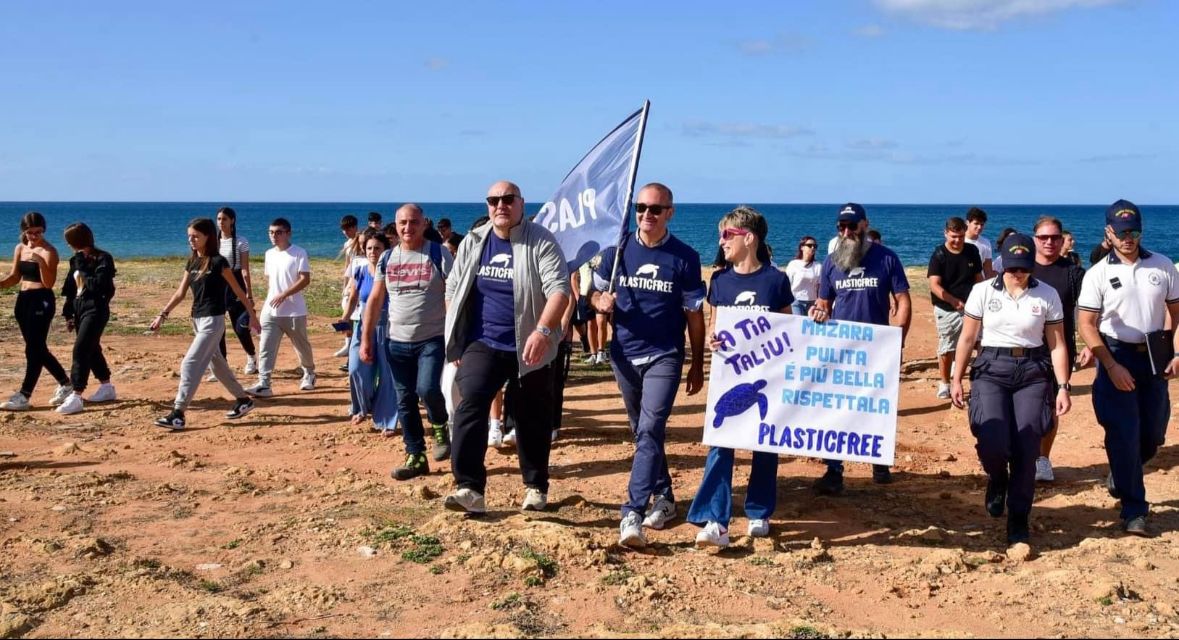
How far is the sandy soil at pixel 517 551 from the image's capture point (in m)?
5.03

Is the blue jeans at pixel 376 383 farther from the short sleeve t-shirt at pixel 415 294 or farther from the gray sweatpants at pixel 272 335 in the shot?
the gray sweatpants at pixel 272 335

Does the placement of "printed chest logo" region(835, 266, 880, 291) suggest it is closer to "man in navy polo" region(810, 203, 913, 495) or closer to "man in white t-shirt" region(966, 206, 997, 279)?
"man in navy polo" region(810, 203, 913, 495)

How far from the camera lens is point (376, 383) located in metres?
9.55

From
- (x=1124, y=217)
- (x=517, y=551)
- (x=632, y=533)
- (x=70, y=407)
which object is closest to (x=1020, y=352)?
(x=1124, y=217)

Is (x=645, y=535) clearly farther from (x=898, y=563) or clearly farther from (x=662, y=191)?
(x=662, y=191)

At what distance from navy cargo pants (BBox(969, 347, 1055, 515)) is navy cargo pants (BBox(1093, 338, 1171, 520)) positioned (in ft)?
2.01

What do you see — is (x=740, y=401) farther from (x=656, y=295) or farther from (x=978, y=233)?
(x=978, y=233)

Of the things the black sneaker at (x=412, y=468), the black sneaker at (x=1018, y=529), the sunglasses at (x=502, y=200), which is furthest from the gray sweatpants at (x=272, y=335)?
the black sneaker at (x=1018, y=529)

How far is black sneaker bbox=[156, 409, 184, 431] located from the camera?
31.7 ft

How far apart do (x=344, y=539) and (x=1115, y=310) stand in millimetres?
4985

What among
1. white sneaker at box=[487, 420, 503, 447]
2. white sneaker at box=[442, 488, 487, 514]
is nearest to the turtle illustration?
white sneaker at box=[442, 488, 487, 514]

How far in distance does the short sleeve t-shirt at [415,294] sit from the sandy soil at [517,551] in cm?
115

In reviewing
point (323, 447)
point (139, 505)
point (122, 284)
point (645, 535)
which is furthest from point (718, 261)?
point (122, 284)

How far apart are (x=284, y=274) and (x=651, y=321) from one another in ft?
20.4
